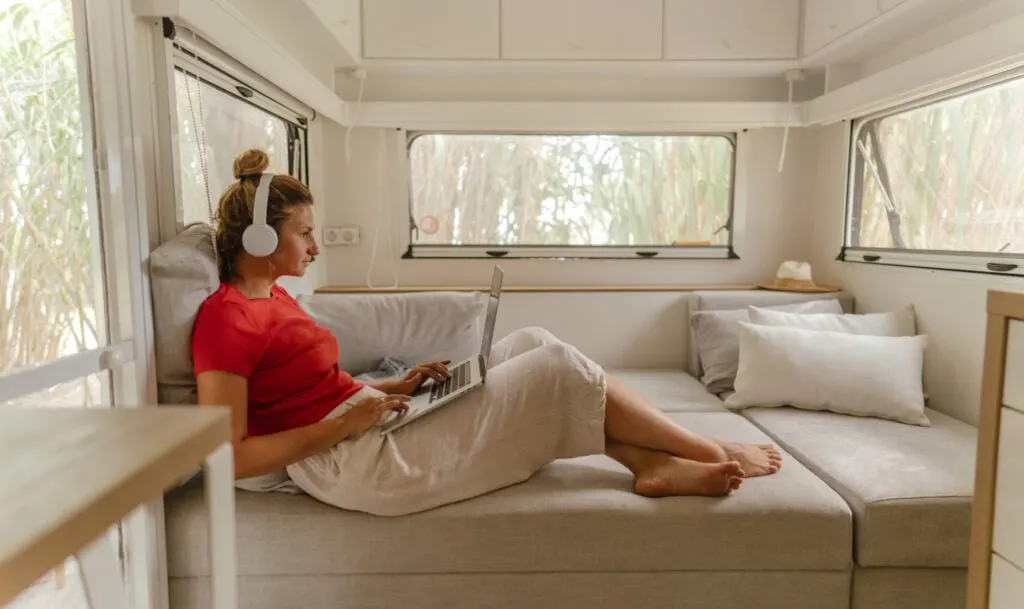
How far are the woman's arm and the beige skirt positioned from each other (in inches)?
2.0

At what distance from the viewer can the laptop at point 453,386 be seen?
4.64 feet

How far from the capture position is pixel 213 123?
186cm

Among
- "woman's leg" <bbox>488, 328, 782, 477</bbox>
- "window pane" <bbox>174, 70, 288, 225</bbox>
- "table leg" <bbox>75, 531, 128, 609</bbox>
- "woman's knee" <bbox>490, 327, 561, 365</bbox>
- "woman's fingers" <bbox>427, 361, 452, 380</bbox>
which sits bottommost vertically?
"table leg" <bbox>75, 531, 128, 609</bbox>

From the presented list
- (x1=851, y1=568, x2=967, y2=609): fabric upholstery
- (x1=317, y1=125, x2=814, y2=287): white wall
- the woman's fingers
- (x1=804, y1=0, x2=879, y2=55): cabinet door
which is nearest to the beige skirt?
the woman's fingers

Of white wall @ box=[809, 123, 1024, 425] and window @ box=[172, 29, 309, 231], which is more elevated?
window @ box=[172, 29, 309, 231]

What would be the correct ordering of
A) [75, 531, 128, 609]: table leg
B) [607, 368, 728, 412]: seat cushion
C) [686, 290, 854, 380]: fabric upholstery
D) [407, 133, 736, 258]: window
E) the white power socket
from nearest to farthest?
[75, 531, 128, 609]: table leg
[607, 368, 728, 412]: seat cushion
[686, 290, 854, 380]: fabric upholstery
the white power socket
[407, 133, 736, 258]: window

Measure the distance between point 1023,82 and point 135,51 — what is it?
2.50 metres

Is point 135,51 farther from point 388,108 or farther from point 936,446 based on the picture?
point 936,446

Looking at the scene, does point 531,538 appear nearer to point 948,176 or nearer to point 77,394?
point 77,394

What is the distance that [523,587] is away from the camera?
135 centimetres

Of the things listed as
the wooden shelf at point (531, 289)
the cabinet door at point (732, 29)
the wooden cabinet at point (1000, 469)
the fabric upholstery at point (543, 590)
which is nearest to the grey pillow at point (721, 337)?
the wooden shelf at point (531, 289)

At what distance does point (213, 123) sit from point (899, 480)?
2154 mm

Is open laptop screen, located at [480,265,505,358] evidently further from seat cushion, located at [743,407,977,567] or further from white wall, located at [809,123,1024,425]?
white wall, located at [809,123,1024,425]

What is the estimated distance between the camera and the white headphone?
1.39 m
